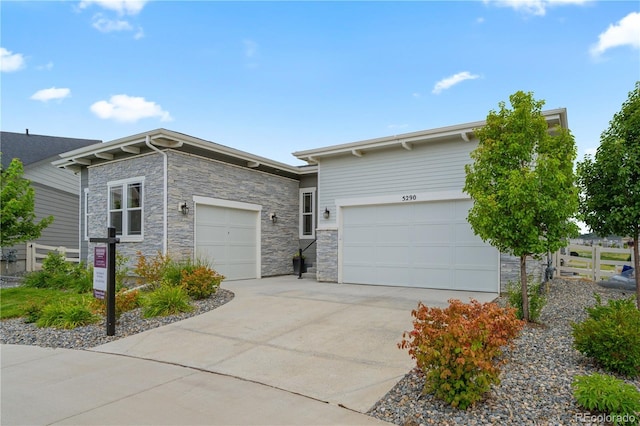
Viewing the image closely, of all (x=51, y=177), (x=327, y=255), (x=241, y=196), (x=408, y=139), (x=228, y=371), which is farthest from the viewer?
(x=51, y=177)

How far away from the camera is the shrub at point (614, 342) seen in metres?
4.10

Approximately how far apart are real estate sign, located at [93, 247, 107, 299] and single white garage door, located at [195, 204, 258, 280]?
4.43 m

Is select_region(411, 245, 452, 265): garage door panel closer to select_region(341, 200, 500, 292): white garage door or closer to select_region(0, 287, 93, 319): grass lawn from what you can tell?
select_region(341, 200, 500, 292): white garage door

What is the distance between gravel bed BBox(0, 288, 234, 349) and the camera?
20.7ft

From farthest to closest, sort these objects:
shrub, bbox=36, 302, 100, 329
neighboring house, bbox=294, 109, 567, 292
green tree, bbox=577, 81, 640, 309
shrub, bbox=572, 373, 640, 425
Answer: neighboring house, bbox=294, 109, 567, 292, shrub, bbox=36, 302, 100, 329, green tree, bbox=577, 81, 640, 309, shrub, bbox=572, 373, 640, 425

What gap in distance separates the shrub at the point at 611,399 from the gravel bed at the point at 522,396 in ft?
0.45

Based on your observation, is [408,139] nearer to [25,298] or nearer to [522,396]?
[522,396]

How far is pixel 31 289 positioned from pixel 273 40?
9765 millimetres

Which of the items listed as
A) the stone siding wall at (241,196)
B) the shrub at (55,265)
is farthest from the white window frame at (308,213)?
the shrub at (55,265)

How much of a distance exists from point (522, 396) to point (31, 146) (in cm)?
2274

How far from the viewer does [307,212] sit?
15.1 meters

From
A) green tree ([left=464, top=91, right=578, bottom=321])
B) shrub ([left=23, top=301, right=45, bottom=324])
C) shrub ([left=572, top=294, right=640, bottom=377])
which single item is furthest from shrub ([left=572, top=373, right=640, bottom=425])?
shrub ([left=23, top=301, right=45, bottom=324])

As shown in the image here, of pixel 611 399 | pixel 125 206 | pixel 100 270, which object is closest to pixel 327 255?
pixel 125 206

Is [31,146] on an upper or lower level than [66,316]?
upper
